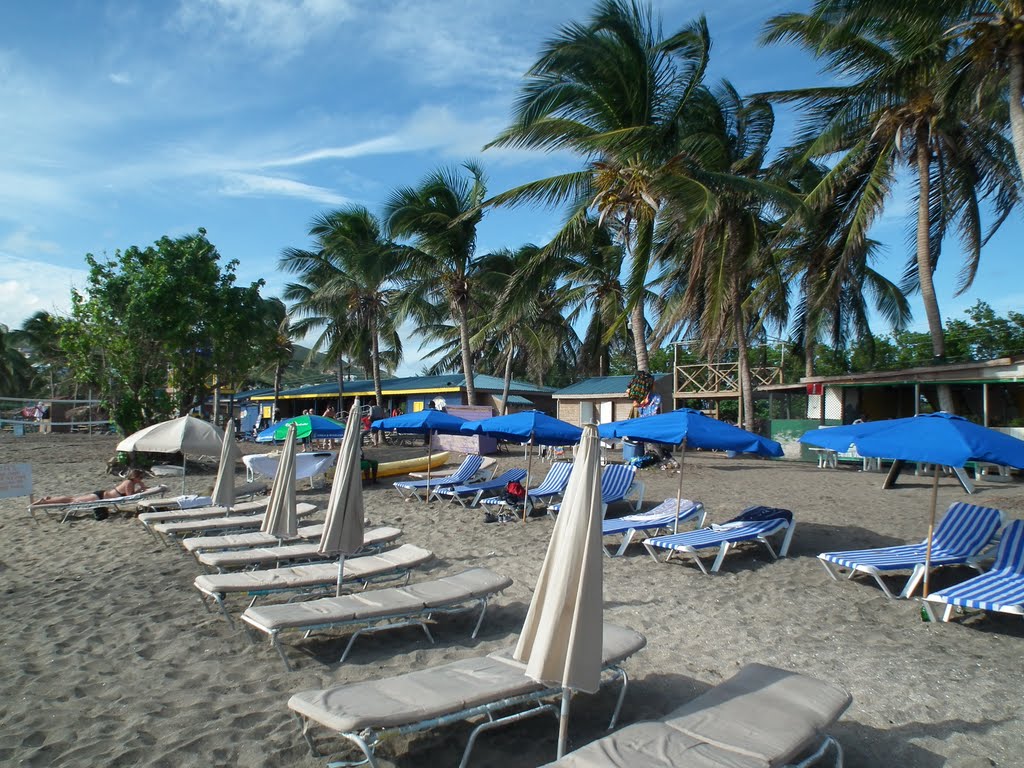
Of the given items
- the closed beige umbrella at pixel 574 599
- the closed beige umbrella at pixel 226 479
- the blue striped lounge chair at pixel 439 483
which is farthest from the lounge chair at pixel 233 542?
the closed beige umbrella at pixel 574 599

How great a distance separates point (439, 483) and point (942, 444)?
8.35 meters

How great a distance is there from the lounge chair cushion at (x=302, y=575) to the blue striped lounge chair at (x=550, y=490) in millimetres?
4005

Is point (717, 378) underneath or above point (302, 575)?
above

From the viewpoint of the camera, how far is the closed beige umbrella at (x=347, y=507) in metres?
5.21

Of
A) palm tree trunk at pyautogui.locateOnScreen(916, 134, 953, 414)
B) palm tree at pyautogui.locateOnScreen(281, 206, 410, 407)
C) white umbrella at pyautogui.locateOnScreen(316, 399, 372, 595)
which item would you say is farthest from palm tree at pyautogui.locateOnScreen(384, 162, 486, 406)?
white umbrella at pyautogui.locateOnScreen(316, 399, 372, 595)

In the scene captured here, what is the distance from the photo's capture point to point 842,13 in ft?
41.7

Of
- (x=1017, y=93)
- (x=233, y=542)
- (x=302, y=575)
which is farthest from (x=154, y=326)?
(x=1017, y=93)

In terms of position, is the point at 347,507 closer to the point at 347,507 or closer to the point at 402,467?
the point at 347,507

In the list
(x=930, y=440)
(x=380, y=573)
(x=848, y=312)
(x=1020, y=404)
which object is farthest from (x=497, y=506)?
(x=848, y=312)

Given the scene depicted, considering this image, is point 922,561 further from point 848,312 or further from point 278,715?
point 848,312

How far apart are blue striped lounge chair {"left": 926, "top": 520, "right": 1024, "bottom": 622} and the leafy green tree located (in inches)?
647

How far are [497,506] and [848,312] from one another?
16800 millimetres

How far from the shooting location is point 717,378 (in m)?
23.3

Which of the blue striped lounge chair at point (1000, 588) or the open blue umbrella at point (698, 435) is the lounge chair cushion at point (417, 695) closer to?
the blue striped lounge chair at point (1000, 588)
